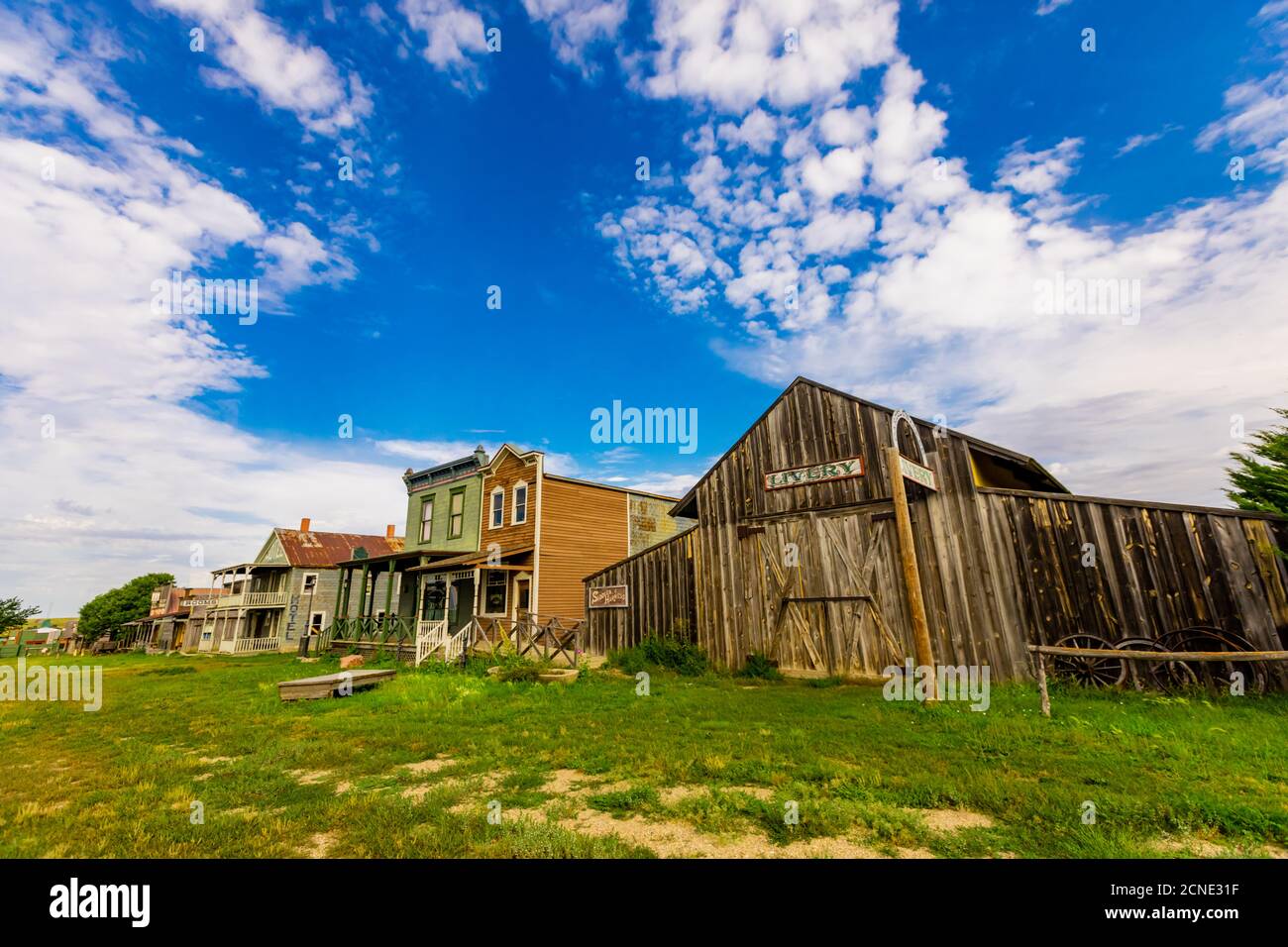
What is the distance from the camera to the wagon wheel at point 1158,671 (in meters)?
9.67

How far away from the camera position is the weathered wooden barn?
10.1 meters

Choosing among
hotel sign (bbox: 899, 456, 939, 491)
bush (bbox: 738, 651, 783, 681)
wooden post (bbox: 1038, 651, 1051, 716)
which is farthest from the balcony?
wooden post (bbox: 1038, 651, 1051, 716)

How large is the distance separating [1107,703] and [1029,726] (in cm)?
283

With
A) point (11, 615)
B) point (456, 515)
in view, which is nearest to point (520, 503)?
point (456, 515)

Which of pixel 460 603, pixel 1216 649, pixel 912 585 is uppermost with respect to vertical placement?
pixel 460 603

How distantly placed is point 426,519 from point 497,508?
616 cm

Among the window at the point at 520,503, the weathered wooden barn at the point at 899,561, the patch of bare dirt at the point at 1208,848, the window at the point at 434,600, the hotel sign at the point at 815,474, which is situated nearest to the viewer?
the patch of bare dirt at the point at 1208,848

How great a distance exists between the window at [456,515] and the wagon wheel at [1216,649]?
84.7ft

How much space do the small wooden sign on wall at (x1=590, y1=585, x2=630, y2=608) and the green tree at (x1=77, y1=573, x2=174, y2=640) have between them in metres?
58.4

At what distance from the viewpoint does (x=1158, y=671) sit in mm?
10000

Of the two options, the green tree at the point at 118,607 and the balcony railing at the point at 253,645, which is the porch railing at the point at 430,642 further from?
the green tree at the point at 118,607

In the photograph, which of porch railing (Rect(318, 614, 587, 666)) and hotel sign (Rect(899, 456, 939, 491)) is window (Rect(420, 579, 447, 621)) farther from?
hotel sign (Rect(899, 456, 939, 491))

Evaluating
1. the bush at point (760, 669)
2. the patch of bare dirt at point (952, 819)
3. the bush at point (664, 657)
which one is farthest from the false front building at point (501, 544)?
the patch of bare dirt at point (952, 819)

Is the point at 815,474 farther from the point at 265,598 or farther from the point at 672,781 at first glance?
the point at 265,598
